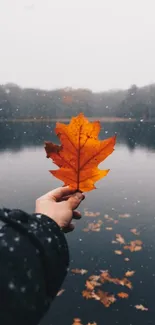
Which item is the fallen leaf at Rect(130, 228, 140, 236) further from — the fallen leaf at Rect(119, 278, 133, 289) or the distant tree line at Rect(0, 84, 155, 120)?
the distant tree line at Rect(0, 84, 155, 120)

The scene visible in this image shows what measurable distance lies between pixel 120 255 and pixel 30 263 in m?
6.21

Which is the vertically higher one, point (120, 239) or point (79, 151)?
point (79, 151)

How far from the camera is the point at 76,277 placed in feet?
19.4

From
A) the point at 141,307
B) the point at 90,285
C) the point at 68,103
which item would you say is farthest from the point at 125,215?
the point at 68,103

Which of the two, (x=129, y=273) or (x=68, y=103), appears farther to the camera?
(x=68, y=103)

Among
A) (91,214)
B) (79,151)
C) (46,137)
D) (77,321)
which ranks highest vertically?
(79,151)

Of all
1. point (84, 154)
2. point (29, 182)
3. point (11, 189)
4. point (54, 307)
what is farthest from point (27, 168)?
point (84, 154)

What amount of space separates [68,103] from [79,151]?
131260 mm

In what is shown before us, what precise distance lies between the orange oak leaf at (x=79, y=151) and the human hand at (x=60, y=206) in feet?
0.25

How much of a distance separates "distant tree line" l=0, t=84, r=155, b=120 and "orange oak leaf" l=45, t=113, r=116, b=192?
4080 inches

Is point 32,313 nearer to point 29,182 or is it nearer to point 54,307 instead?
point 54,307

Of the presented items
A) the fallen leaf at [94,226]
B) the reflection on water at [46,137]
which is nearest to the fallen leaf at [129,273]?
the fallen leaf at [94,226]

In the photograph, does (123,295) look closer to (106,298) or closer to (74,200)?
(106,298)

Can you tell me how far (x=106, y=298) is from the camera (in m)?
5.21
